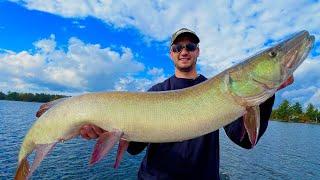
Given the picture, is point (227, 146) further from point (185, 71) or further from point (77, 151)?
point (185, 71)

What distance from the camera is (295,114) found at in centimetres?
14700

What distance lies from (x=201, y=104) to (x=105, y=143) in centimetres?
121

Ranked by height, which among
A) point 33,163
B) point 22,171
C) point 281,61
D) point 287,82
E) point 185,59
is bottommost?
point 22,171

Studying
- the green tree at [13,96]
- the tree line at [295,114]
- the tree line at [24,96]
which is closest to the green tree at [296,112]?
the tree line at [295,114]

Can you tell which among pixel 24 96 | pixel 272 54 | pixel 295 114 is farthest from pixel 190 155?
pixel 24 96

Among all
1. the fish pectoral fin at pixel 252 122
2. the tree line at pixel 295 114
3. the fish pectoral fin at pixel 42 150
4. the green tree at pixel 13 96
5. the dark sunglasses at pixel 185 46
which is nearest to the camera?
the fish pectoral fin at pixel 252 122

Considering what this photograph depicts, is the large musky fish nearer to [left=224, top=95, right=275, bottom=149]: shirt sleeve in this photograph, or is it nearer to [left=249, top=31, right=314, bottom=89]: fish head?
[left=249, top=31, right=314, bottom=89]: fish head

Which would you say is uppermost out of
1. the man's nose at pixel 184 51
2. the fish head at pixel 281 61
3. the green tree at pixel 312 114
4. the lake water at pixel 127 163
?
the green tree at pixel 312 114

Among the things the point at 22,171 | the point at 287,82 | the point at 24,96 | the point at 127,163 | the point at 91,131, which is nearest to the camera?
the point at 287,82

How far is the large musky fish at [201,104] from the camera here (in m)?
3.78

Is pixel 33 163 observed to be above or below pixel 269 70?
below

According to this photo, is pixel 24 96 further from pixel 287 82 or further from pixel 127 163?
pixel 287 82

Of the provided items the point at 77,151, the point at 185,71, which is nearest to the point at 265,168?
the point at 77,151

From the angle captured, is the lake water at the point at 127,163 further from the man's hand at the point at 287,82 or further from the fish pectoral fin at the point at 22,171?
the man's hand at the point at 287,82
